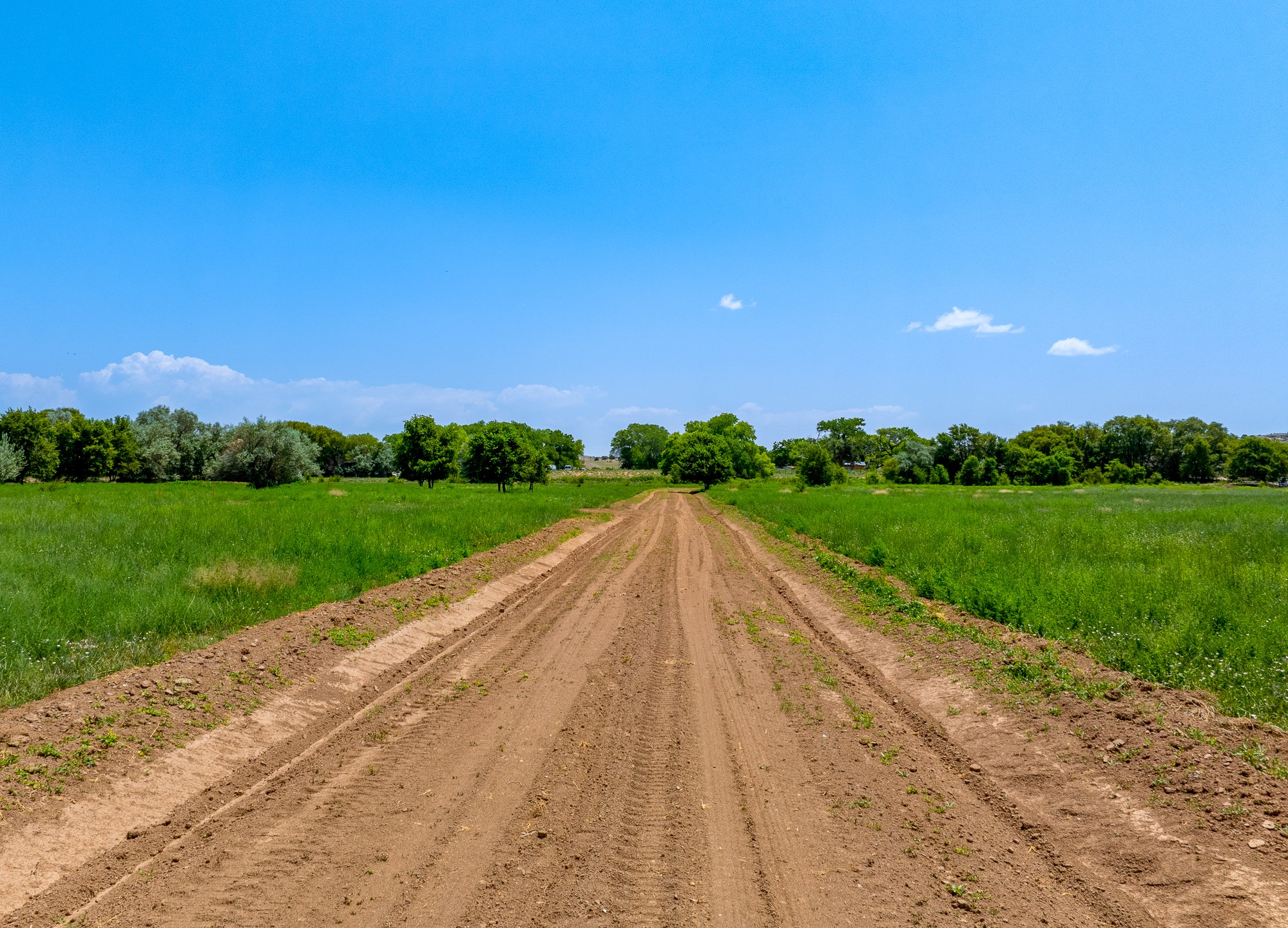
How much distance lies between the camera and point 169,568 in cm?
1053

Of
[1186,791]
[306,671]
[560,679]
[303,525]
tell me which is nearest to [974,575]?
[1186,791]

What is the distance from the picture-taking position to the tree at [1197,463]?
Answer: 103625 millimetres

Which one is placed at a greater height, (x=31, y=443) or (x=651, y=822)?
(x=31, y=443)

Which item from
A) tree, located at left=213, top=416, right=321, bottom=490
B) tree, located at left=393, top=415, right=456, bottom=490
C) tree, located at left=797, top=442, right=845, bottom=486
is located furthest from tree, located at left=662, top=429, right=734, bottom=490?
tree, located at left=213, top=416, right=321, bottom=490

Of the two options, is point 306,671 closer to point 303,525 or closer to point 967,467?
point 303,525

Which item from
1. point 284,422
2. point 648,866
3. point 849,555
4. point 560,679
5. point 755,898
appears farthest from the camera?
point 284,422

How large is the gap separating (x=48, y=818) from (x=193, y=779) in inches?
38.0

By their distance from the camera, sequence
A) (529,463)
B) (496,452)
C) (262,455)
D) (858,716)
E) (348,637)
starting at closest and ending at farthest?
(858,716) < (348,637) < (262,455) < (496,452) < (529,463)

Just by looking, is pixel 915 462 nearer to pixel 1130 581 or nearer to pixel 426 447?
pixel 426 447

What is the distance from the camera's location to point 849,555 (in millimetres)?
17859

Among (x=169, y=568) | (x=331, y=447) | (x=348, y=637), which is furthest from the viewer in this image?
→ (x=331, y=447)

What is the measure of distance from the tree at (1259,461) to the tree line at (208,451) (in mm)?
120008

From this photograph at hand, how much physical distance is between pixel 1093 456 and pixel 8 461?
154 metres

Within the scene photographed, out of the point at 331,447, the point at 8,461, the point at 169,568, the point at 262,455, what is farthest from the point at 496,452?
the point at 331,447
